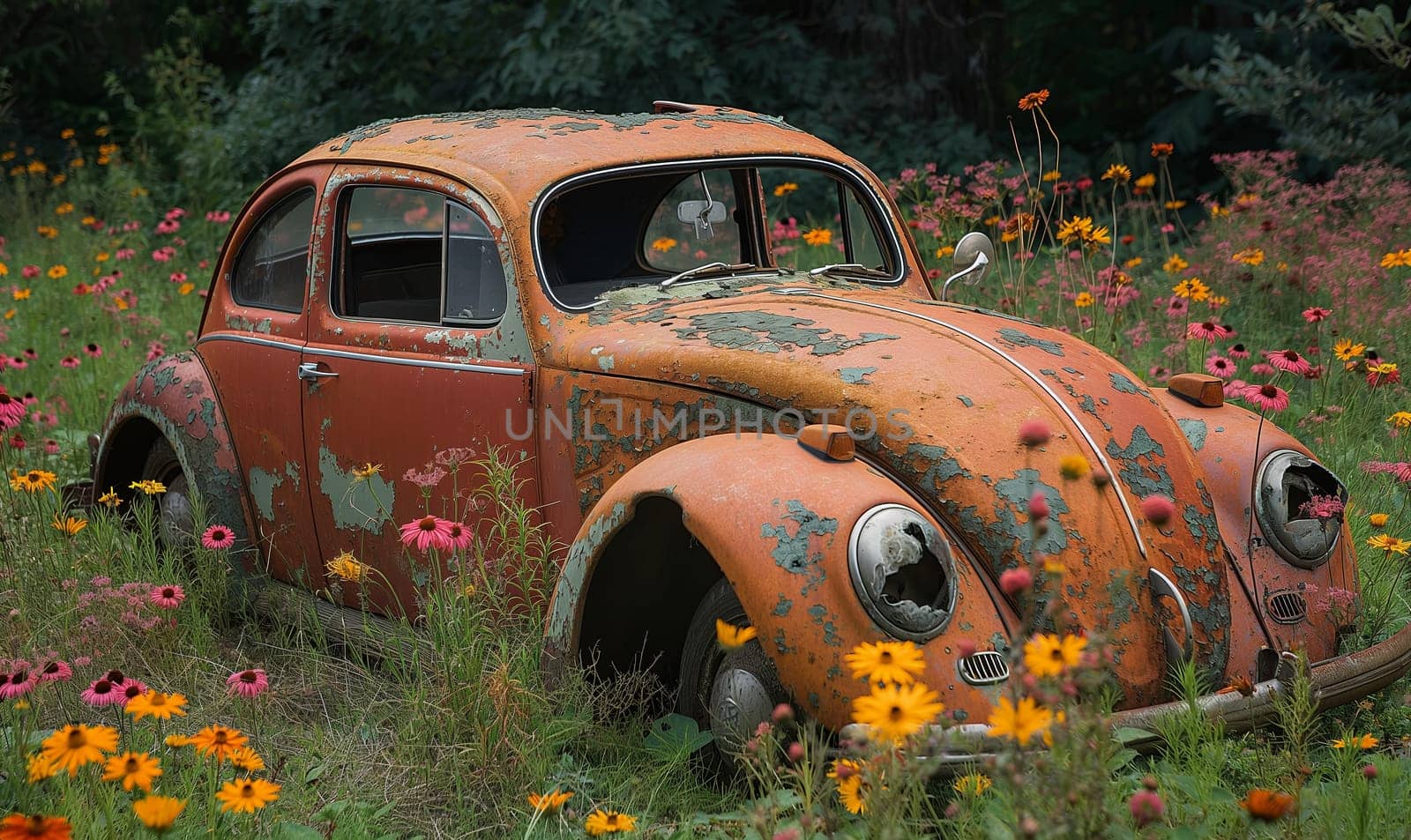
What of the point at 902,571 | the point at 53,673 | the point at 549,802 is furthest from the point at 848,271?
the point at 53,673

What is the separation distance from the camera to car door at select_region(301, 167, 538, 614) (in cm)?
354

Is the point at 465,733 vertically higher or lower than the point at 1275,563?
lower

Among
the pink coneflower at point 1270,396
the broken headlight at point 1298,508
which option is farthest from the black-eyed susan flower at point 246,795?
the pink coneflower at point 1270,396

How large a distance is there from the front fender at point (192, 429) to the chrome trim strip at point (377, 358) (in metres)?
0.20

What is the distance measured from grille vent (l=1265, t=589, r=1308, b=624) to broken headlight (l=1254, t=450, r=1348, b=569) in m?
0.09

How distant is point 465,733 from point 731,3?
7.41 m

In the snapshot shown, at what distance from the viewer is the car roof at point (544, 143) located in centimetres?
364

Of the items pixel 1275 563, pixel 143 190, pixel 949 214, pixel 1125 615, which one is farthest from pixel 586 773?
pixel 143 190

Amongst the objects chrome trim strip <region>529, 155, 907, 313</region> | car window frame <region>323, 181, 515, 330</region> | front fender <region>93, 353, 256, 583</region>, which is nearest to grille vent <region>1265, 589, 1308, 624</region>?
chrome trim strip <region>529, 155, 907, 313</region>

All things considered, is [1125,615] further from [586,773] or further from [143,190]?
[143,190]

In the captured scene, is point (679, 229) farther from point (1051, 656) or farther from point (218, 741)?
point (1051, 656)

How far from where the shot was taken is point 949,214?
5434 mm

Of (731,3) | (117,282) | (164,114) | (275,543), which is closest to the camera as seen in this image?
(275,543)

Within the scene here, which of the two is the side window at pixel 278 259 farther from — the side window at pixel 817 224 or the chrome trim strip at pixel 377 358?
the side window at pixel 817 224
